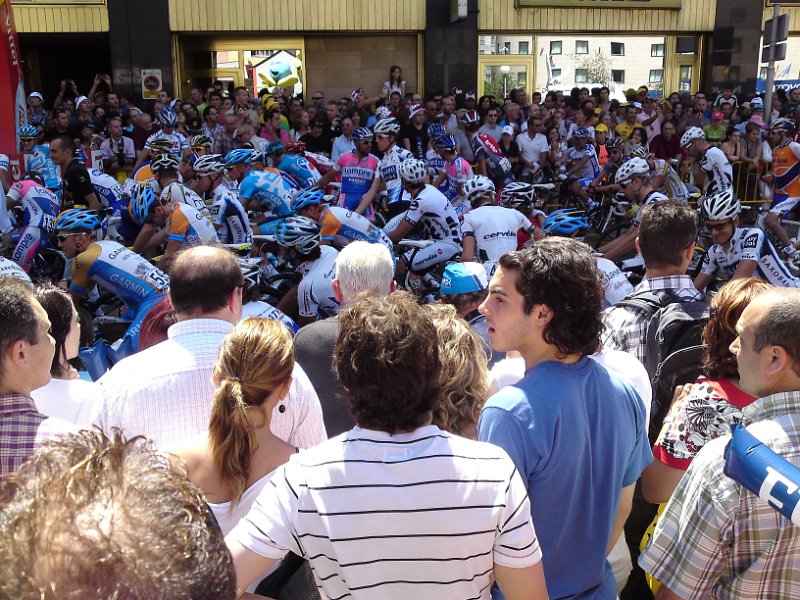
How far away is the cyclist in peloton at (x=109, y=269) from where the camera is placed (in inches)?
254

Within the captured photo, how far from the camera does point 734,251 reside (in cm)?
671

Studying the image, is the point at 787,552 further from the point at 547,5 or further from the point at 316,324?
the point at 547,5

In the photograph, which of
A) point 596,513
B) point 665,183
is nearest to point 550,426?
point 596,513

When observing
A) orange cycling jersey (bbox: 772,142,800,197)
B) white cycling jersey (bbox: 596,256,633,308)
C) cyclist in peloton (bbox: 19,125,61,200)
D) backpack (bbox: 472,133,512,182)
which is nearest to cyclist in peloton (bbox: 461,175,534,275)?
white cycling jersey (bbox: 596,256,633,308)

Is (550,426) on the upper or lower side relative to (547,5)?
lower

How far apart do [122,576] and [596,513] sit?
65.9 inches

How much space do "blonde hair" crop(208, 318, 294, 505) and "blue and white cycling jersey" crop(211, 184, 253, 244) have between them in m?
5.88

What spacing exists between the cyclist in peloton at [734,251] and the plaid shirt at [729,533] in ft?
15.7

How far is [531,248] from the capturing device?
8.54ft

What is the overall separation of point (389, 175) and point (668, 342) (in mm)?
7415

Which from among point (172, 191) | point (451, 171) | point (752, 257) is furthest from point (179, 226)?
point (451, 171)

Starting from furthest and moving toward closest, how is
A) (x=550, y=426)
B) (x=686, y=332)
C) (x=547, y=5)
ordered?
(x=547, y=5) < (x=686, y=332) < (x=550, y=426)

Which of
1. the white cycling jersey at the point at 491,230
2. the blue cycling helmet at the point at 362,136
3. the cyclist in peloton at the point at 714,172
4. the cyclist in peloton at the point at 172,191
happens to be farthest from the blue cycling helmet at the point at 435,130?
the white cycling jersey at the point at 491,230

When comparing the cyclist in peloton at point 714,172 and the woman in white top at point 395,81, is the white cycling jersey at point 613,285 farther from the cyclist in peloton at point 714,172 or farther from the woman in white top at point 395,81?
the woman in white top at point 395,81
